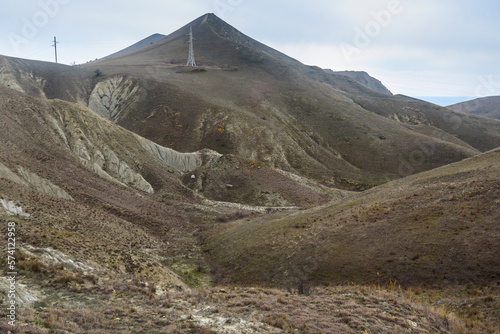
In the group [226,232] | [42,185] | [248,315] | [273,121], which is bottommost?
[226,232]

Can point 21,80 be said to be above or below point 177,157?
above

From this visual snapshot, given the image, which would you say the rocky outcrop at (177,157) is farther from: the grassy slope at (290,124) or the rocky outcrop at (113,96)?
the rocky outcrop at (113,96)

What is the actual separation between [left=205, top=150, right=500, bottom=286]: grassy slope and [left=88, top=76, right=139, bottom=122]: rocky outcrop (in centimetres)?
8136

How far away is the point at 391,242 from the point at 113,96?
102963 millimetres

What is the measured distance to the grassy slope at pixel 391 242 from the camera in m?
17.6

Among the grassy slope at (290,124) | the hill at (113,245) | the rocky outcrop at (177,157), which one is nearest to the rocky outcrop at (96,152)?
the hill at (113,245)

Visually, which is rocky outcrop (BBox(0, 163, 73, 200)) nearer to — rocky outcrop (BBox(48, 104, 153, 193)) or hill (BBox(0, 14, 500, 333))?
hill (BBox(0, 14, 500, 333))

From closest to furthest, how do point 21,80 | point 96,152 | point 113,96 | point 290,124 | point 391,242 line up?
1. point 391,242
2. point 96,152
3. point 21,80
4. point 290,124
5. point 113,96

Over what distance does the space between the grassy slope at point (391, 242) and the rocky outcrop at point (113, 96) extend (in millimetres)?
81364

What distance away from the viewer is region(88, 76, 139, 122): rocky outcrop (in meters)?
97.0

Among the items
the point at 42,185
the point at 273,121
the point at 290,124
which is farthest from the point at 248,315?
the point at 290,124

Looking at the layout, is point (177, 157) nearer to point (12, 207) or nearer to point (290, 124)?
point (12, 207)

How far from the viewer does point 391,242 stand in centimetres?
2088

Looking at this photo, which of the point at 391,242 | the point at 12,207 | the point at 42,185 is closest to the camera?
the point at 12,207
